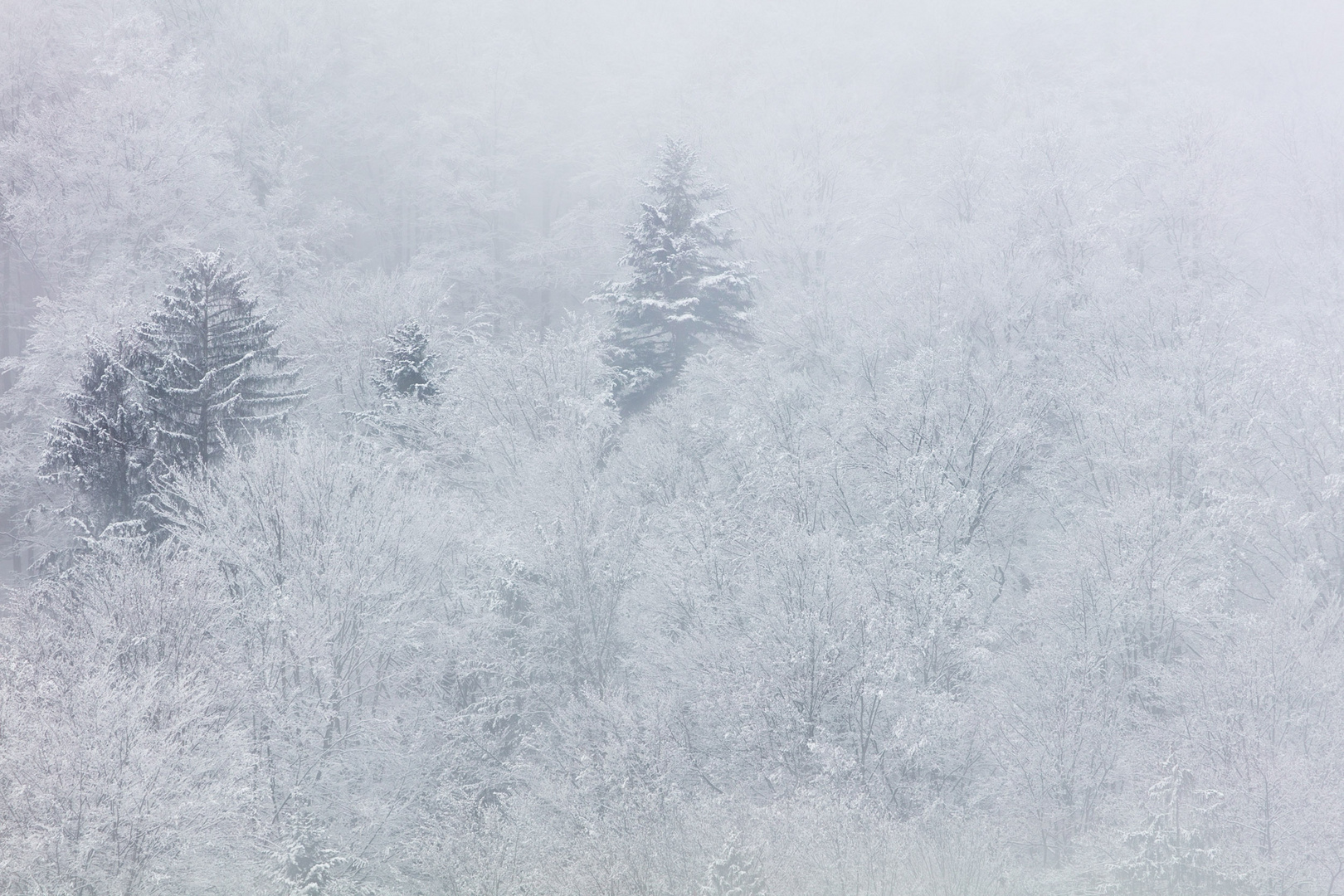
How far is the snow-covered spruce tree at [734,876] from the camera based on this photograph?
1481 centimetres

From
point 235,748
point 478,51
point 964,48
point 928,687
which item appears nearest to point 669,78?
point 478,51

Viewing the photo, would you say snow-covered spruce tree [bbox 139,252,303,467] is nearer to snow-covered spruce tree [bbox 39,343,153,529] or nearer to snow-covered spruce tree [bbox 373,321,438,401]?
snow-covered spruce tree [bbox 39,343,153,529]

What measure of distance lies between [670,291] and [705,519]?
7549 mm

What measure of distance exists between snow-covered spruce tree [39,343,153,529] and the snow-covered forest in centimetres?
9

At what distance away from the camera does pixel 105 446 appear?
75.4ft

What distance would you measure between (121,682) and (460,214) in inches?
1168

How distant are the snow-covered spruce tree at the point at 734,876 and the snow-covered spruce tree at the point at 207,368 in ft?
47.9

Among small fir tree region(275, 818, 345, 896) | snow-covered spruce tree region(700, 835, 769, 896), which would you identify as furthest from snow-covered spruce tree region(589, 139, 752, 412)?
snow-covered spruce tree region(700, 835, 769, 896)

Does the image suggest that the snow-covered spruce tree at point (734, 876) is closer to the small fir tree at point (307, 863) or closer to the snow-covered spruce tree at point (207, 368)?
the small fir tree at point (307, 863)

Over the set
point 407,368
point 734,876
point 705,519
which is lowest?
point 734,876

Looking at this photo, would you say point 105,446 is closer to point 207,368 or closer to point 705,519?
point 207,368

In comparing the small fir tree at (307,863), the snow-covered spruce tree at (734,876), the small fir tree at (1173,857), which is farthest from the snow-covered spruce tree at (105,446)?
the small fir tree at (1173,857)

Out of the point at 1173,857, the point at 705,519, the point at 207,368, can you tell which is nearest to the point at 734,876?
the point at 1173,857

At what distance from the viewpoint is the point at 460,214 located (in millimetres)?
44000
